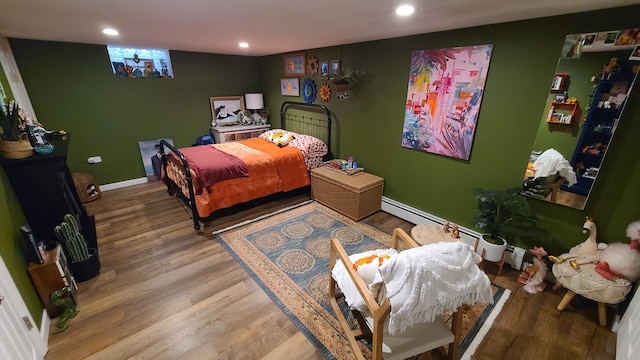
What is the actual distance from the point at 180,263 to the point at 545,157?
3336 millimetres

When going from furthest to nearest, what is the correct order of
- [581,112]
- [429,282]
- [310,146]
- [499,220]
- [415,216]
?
[310,146] → [415,216] → [499,220] → [581,112] → [429,282]

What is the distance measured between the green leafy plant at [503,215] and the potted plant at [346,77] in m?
1.98

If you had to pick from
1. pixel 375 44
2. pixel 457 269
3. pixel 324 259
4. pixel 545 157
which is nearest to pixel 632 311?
pixel 545 157

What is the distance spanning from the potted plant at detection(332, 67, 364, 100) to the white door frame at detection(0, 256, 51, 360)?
10.8 feet

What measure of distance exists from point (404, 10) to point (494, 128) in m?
1.36

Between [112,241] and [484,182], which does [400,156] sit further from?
[112,241]

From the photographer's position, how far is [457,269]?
4.10 ft

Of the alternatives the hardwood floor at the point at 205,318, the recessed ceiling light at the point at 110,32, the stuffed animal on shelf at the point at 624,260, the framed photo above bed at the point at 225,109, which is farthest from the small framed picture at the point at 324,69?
the stuffed animal on shelf at the point at 624,260

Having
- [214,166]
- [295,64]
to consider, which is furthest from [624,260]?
[295,64]

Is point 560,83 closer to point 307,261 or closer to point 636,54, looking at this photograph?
point 636,54

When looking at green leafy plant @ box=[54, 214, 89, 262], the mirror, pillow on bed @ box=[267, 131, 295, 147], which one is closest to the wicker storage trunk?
pillow on bed @ box=[267, 131, 295, 147]

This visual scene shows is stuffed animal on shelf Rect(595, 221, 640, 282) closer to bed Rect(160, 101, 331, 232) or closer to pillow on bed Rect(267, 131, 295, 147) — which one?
bed Rect(160, 101, 331, 232)

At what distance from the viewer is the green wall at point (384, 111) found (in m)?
1.92

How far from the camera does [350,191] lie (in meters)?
3.18
